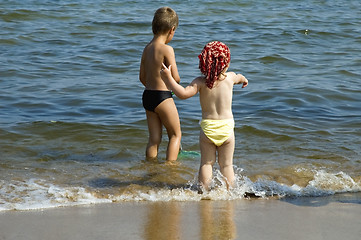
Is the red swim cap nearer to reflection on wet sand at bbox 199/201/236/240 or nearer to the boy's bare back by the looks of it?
the boy's bare back

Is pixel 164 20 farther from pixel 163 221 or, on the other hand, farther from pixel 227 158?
pixel 163 221

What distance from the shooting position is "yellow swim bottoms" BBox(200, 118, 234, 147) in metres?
4.84

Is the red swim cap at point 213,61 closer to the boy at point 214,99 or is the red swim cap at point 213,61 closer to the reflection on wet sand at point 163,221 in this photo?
the boy at point 214,99

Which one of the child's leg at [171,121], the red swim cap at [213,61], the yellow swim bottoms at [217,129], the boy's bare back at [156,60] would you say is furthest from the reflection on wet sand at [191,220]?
the boy's bare back at [156,60]

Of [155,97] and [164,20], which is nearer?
[164,20]

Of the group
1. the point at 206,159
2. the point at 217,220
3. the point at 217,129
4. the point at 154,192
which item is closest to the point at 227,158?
the point at 206,159

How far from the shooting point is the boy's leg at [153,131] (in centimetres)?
582

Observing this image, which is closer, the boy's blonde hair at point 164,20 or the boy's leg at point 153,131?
the boy's blonde hair at point 164,20

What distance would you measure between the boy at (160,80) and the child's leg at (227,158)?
2.77 feet

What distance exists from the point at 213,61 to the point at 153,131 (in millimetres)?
1411

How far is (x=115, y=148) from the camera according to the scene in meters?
6.71

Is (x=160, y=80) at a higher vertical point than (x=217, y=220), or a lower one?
higher

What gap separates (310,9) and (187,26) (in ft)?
16.2

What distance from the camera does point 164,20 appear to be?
5441mm
